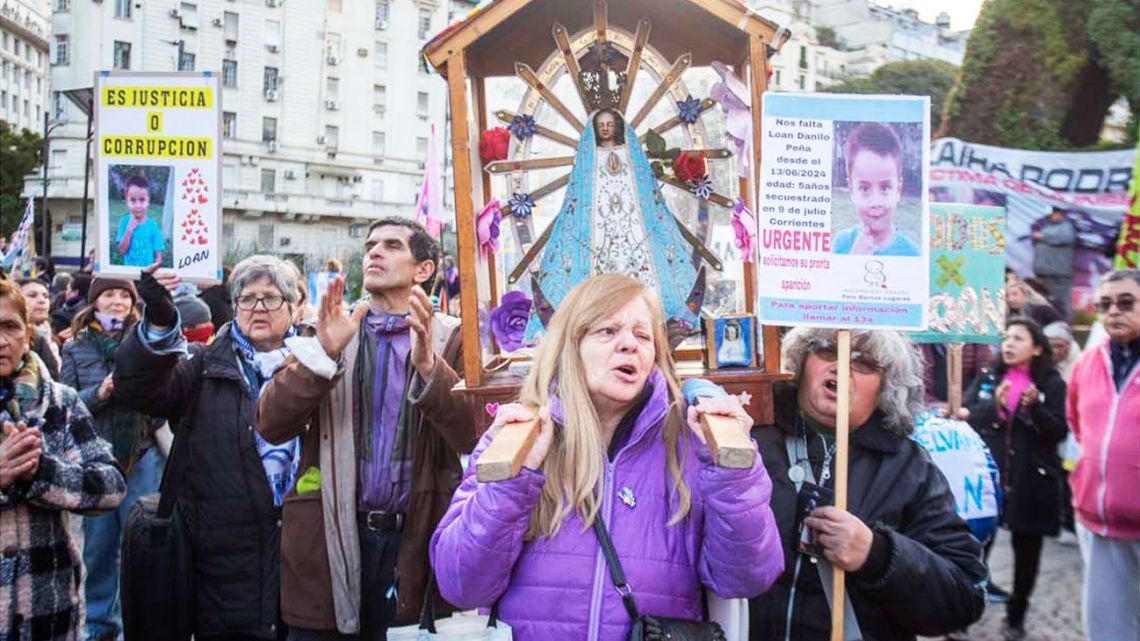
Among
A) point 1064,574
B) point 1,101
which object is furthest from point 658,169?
point 1,101

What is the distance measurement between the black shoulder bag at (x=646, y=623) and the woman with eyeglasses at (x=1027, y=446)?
177 inches

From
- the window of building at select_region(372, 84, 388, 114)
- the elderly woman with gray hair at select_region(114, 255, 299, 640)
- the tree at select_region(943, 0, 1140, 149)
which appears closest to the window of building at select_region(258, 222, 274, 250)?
the window of building at select_region(372, 84, 388, 114)

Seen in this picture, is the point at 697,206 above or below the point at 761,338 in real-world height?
above

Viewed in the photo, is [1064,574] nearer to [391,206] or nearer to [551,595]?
[551,595]

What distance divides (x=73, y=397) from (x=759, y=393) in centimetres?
234

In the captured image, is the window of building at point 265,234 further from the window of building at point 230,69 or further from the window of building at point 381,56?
the window of building at point 381,56

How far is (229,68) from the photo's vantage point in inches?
1670

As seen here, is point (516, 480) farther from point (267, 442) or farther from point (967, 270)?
point (967, 270)

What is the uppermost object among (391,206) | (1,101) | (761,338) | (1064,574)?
(391,206)

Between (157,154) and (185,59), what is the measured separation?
3981 centimetres

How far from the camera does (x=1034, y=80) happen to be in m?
13.0

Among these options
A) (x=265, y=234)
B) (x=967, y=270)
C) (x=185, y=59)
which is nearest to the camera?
(x=967, y=270)

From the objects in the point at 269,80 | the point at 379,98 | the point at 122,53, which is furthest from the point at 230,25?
the point at 379,98

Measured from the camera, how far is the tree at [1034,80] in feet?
42.0
